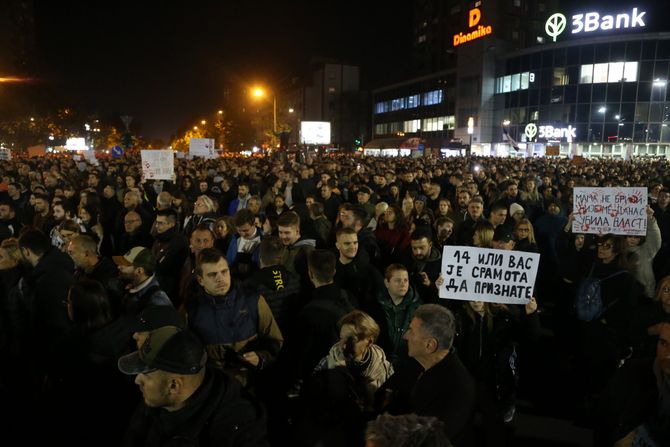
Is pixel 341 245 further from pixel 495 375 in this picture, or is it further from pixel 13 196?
pixel 13 196

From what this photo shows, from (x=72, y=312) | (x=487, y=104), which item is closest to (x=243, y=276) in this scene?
(x=72, y=312)

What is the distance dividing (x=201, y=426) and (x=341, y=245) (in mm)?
3290

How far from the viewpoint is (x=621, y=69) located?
157 ft

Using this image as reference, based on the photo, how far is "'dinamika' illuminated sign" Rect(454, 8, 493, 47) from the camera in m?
59.0

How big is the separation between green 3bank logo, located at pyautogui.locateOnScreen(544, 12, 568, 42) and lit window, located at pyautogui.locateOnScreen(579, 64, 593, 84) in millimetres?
5818

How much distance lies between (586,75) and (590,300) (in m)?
51.9

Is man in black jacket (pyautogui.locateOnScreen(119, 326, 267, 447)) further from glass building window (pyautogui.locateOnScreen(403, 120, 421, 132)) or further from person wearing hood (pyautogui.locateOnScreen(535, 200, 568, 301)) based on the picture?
glass building window (pyautogui.locateOnScreen(403, 120, 421, 132))

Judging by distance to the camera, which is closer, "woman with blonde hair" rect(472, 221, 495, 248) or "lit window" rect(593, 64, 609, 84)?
"woman with blonde hair" rect(472, 221, 495, 248)

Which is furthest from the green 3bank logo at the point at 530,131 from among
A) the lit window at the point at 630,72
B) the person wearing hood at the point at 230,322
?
the person wearing hood at the point at 230,322

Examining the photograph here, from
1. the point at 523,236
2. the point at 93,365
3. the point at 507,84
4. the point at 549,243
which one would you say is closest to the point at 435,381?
the point at 93,365

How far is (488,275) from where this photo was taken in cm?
428

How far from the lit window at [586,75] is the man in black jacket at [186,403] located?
180 ft

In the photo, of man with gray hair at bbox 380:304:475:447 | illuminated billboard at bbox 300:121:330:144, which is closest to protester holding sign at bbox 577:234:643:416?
man with gray hair at bbox 380:304:475:447

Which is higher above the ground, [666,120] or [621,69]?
[621,69]
